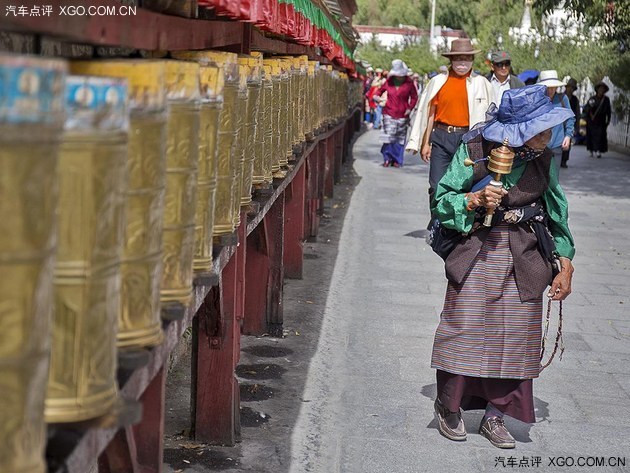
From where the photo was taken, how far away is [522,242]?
522cm

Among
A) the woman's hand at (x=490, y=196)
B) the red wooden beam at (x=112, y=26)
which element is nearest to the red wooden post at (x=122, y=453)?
the red wooden beam at (x=112, y=26)

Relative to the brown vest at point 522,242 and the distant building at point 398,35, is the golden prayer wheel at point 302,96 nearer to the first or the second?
the brown vest at point 522,242

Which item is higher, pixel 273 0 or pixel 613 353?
pixel 273 0

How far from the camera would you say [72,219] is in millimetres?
1860

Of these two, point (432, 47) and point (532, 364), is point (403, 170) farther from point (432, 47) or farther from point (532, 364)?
point (432, 47)

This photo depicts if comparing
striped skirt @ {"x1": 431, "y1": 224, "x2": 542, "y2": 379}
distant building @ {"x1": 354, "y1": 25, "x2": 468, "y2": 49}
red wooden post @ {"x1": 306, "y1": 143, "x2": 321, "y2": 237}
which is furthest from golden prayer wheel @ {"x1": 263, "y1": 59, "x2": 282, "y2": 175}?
distant building @ {"x1": 354, "y1": 25, "x2": 468, "y2": 49}

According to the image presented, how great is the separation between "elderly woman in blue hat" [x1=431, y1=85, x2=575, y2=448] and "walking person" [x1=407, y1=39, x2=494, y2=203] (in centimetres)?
432

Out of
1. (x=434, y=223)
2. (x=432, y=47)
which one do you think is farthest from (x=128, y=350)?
(x=432, y=47)

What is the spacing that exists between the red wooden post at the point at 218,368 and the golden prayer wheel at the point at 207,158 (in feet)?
5.40

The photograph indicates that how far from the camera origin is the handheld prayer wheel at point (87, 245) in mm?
1833

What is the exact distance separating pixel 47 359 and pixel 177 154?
100 cm

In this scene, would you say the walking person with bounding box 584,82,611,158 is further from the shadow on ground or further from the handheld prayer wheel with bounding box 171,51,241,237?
the handheld prayer wheel with bounding box 171,51,241,237

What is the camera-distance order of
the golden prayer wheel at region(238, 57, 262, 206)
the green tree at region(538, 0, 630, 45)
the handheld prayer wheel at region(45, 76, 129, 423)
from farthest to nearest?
1. the green tree at region(538, 0, 630, 45)
2. the golden prayer wheel at region(238, 57, 262, 206)
3. the handheld prayer wheel at region(45, 76, 129, 423)

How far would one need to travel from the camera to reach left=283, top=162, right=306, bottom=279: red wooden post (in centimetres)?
921
